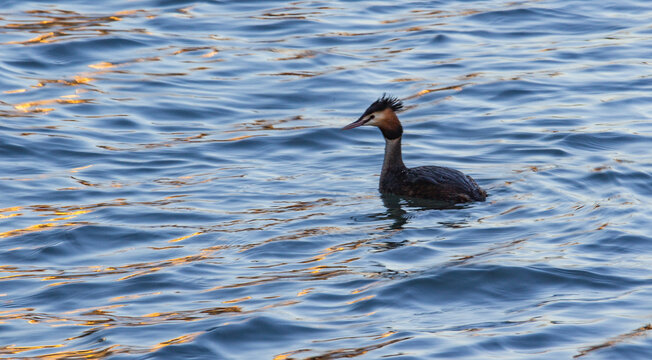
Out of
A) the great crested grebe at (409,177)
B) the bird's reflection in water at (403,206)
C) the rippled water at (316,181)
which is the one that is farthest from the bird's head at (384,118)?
the bird's reflection in water at (403,206)

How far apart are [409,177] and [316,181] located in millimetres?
1019

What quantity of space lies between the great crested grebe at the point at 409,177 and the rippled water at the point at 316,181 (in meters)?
0.24

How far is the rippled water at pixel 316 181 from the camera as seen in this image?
7984 mm

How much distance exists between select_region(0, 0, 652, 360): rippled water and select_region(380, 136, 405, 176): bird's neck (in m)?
0.36

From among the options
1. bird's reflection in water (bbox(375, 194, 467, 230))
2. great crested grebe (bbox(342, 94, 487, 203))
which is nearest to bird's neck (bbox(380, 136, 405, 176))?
great crested grebe (bbox(342, 94, 487, 203))

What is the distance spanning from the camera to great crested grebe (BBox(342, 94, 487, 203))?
440 inches

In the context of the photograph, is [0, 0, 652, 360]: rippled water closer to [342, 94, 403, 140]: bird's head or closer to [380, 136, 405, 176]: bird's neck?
[380, 136, 405, 176]: bird's neck

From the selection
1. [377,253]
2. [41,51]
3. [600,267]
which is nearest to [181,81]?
[41,51]

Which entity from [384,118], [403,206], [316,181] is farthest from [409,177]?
[316,181]

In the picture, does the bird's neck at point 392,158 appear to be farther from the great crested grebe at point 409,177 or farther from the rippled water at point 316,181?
the rippled water at point 316,181

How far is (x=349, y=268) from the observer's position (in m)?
9.25

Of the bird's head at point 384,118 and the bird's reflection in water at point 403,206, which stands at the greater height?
the bird's head at point 384,118

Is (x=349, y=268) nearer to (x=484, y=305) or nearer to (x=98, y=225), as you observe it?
(x=484, y=305)

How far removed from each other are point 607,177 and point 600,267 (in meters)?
2.85
